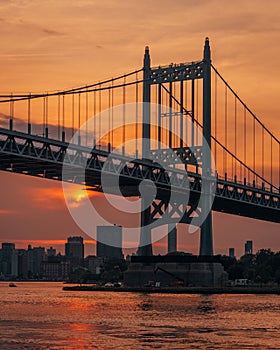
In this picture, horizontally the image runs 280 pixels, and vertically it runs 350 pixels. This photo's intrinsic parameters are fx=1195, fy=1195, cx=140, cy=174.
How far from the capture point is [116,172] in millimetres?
88250

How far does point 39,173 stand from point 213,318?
2796 centimetres

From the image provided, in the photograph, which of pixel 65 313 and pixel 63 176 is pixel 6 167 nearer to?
pixel 63 176

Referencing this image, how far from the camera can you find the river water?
4728cm

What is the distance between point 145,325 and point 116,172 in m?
31.8

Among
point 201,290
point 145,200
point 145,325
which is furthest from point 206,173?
point 145,325

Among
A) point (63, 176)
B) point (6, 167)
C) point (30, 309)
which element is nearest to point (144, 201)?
point (63, 176)

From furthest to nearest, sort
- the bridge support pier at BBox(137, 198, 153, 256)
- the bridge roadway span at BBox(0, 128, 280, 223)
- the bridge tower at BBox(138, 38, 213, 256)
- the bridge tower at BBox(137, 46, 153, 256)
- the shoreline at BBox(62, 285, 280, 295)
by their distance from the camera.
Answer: the bridge support pier at BBox(137, 198, 153, 256)
the shoreline at BBox(62, 285, 280, 295)
the bridge tower at BBox(138, 38, 213, 256)
the bridge tower at BBox(137, 46, 153, 256)
the bridge roadway span at BBox(0, 128, 280, 223)

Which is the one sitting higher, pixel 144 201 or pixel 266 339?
pixel 144 201

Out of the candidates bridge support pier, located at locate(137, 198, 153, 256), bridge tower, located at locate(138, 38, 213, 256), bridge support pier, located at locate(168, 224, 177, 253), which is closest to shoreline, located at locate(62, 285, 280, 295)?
bridge tower, located at locate(138, 38, 213, 256)

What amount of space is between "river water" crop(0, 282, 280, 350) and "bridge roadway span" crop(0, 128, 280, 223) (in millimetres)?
9926

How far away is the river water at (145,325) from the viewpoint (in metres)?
47.3

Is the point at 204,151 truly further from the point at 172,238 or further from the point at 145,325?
the point at 145,325

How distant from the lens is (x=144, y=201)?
9712 centimetres

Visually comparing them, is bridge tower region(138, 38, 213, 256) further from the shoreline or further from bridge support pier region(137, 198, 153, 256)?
the shoreline
